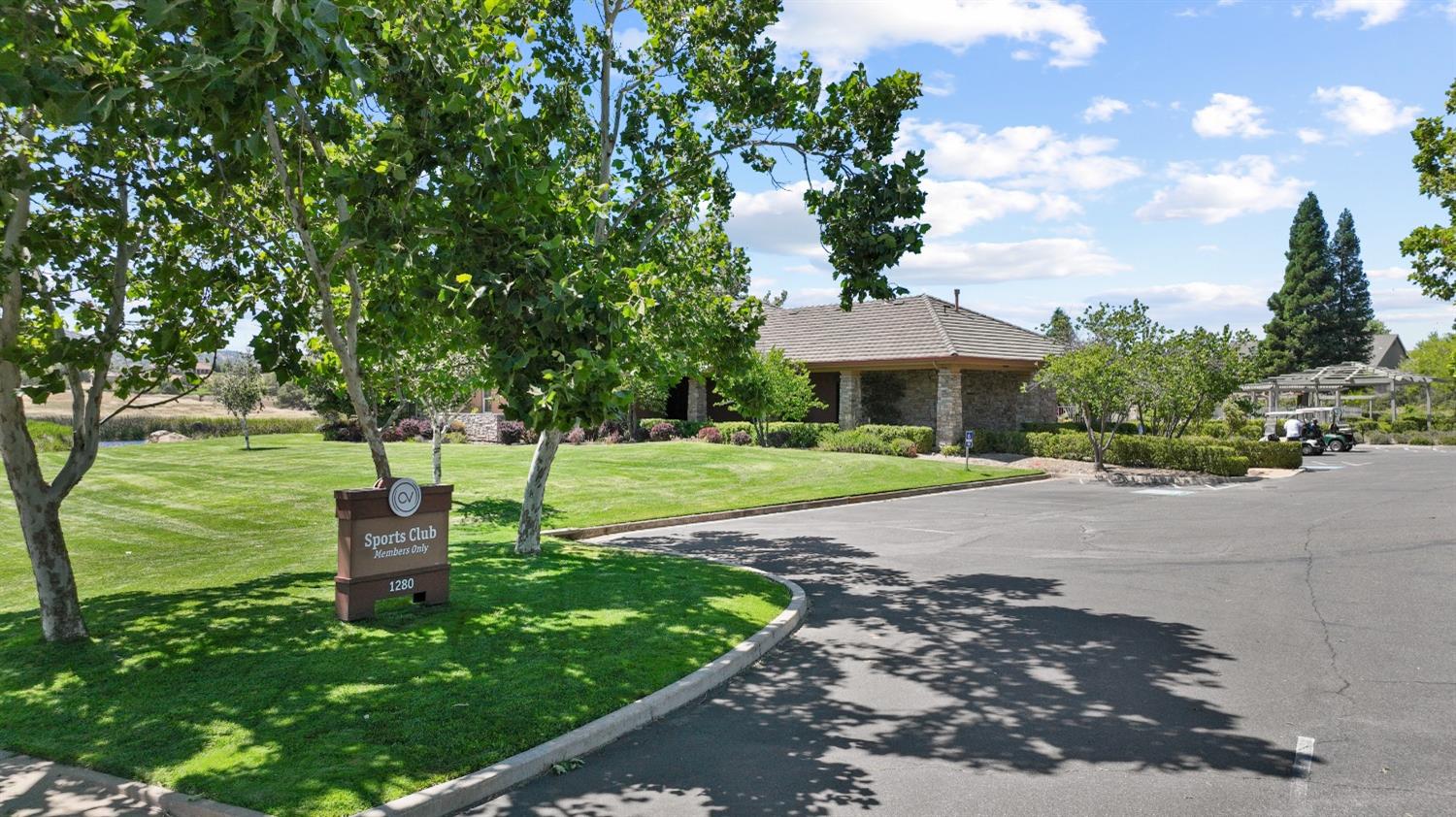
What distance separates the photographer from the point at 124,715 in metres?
6.00

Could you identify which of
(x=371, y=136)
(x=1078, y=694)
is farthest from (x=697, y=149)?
(x=1078, y=694)

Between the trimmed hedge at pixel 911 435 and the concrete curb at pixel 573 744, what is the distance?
23.4 m

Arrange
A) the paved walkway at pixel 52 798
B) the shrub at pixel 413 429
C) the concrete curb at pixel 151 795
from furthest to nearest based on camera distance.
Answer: the shrub at pixel 413 429, the paved walkway at pixel 52 798, the concrete curb at pixel 151 795

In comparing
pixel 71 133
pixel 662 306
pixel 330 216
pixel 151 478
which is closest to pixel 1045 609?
pixel 662 306

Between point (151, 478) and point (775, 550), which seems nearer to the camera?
point (775, 550)

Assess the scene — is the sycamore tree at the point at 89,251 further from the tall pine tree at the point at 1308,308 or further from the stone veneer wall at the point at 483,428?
the tall pine tree at the point at 1308,308

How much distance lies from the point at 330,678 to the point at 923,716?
4.50 metres

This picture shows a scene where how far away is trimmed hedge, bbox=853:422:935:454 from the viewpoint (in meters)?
30.7

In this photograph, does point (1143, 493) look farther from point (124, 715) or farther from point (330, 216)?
point (124, 715)

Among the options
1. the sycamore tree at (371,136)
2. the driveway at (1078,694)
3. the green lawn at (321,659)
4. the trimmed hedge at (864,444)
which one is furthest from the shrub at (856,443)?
the sycamore tree at (371,136)

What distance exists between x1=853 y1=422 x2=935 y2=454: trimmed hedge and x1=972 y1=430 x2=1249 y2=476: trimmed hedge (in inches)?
68.3

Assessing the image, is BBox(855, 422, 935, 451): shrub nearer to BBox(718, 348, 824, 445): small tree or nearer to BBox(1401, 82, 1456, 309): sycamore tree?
BBox(718, 348, 824, 445): small tree

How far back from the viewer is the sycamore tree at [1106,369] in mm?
25812

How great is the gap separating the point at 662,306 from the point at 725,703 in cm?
524
